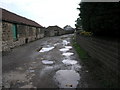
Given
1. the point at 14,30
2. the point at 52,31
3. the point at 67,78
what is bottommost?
the point at 67,78

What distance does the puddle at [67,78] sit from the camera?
4.75m

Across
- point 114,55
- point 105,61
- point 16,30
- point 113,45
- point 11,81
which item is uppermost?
point 16,30

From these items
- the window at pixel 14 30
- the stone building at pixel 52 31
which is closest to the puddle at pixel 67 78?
the window at pixel 14 30

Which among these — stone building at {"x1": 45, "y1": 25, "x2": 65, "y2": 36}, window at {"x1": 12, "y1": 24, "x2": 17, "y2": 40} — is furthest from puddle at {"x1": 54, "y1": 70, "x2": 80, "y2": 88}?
stone building at {"x1": 45, "y1": 25, "x2": 65, "y2": 36}

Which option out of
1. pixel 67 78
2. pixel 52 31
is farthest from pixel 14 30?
pixel 52 31

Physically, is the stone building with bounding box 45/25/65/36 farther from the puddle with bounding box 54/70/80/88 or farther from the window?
the puddle with bounding box 54/70/80/88

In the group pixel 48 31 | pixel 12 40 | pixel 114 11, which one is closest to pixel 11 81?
pixel 114 11

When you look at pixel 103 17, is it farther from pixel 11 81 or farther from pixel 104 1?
pixel 11 81

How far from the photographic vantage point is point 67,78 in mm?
5504

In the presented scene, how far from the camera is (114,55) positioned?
216 inches

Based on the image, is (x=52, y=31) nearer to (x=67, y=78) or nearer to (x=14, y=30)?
(x=14, y=30)

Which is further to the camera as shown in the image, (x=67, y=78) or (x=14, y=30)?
(x=14, y=30)

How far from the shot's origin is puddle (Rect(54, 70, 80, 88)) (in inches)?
187

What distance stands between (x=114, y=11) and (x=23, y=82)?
4744 mm
